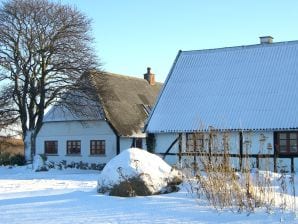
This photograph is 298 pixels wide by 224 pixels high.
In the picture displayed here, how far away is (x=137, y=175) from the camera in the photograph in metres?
13.0

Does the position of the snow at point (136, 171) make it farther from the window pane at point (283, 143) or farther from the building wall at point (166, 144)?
the building wall at point (166, 144)

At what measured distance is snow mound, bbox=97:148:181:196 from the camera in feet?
42.5

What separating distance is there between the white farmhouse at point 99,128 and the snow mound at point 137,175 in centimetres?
2287

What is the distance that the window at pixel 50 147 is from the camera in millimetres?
39969

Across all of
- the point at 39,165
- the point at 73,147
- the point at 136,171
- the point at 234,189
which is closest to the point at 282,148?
the point at 136,171

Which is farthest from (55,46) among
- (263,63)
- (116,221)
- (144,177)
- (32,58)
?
(116,221)

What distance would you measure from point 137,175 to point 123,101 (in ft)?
90.7

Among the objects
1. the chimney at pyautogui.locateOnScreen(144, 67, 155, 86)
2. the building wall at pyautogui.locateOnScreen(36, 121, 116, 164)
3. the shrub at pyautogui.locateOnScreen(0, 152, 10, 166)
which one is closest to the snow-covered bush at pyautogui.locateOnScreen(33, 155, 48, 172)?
the building wall at pyautogui.locateOnScreen(36, 121, 116, 164)

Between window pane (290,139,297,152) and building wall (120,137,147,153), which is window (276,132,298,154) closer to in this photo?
window pane (290,139,297,152)

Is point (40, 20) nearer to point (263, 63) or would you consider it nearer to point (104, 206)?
point (263, 63)

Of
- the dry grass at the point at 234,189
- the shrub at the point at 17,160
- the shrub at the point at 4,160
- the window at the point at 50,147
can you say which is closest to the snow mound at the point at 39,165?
the window at the point at 50,147

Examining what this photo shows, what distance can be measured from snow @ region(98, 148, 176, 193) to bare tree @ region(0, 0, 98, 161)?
2573cm

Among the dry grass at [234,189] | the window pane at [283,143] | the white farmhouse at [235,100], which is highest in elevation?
the white farmhouse at [235,100]

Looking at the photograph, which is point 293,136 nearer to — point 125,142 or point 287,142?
point 287,142
